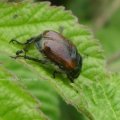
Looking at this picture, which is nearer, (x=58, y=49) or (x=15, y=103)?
(x=15, y=103)

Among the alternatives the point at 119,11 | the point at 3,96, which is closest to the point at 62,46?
the point at 3,96

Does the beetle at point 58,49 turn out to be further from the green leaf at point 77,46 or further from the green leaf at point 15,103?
the green leaf at point 15,103

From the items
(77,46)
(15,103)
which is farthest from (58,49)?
(15,103)

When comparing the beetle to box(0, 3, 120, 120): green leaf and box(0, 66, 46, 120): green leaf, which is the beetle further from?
box(0, 66, 46, 120): green leaf

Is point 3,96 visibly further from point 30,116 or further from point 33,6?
point 33,6

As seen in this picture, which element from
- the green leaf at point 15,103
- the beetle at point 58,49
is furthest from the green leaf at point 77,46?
the green leaf at point 15,103

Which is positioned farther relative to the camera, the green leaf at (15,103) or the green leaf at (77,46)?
the green leaf at (77,46)

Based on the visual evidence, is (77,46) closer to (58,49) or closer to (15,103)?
(58,49)
